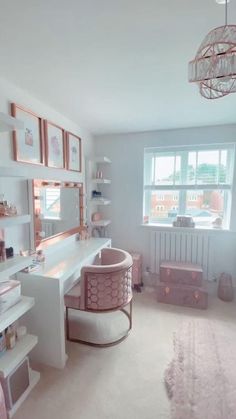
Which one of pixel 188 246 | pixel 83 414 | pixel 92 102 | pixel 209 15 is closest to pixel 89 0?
pixel 209 15

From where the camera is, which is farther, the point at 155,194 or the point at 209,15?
the point at 155,194

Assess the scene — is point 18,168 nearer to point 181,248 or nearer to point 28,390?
point 28,390

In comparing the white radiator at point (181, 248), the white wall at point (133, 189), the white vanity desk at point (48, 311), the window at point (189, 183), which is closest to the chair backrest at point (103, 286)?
the white vanity desk at point (48, 311)

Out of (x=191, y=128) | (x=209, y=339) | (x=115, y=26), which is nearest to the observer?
(x=115, y=26)

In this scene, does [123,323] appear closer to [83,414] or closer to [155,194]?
[83,414]

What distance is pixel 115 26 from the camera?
1101mm

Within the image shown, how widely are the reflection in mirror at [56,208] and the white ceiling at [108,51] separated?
31.9 inches

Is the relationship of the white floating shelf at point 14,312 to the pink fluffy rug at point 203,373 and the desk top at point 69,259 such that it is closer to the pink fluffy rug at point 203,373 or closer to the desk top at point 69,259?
the desk top at point 69,259

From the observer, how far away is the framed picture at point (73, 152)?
2.46 m

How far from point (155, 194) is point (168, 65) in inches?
76.8

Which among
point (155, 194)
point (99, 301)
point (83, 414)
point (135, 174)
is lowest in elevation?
point (83, 414)

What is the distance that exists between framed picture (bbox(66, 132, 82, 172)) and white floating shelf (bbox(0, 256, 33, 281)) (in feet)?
4.21

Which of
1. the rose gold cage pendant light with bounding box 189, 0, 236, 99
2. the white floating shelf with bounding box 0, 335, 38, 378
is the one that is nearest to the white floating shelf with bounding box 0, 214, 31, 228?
the white floating shelf with bounding box 0, 335, 38, 378

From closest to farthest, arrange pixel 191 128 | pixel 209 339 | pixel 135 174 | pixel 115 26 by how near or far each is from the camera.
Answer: pixel 115 26
pixel 209 339
pixel 191 128
pixel 135 174
